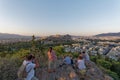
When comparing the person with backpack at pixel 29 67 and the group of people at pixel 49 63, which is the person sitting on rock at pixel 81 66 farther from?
the person with backpack at pixel 29 67

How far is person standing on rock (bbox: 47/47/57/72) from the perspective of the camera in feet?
39.1

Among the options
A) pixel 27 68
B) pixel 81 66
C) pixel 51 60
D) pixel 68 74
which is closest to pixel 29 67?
pixel 27 68

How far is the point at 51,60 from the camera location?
12086mm

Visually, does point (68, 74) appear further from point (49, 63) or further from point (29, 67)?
point (29, 67)

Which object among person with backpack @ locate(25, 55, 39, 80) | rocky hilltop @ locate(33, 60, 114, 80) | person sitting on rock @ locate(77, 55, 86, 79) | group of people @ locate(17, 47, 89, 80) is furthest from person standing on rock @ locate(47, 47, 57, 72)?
person with backpack @ locate(25, 55, 39, 80)

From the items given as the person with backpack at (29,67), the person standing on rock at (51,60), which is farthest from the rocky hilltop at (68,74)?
the person with backpack at (29,67)

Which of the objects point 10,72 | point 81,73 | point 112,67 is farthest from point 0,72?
point 112,67

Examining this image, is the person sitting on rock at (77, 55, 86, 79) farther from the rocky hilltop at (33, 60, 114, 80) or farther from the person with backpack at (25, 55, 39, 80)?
the person with backpack at (25, 55, 39, 80)

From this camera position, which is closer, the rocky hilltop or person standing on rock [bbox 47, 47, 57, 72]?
person standing on rock [bbox 47, 47, 57, 72]

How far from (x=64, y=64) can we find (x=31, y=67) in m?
4.45

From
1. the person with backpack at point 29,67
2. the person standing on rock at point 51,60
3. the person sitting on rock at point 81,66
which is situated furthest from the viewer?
the person sitting on rock at point 81,66

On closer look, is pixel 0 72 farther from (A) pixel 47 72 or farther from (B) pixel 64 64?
(B) pixel 64 64

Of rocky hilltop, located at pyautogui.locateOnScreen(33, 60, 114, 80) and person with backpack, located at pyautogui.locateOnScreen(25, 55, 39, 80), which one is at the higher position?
person with backpack, located at pyautogui.locateOnScreen(25, 55, 39, 80)

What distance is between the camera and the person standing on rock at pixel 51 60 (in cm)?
1191
